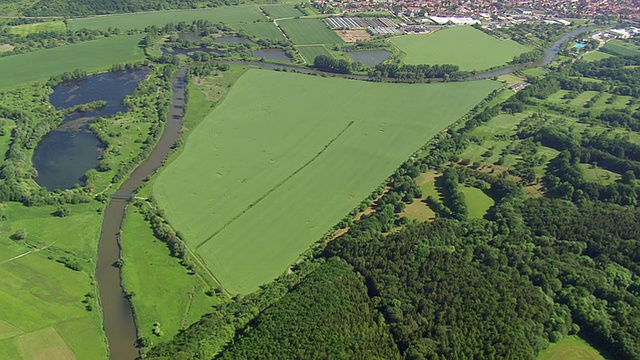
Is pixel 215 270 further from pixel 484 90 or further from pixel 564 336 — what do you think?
pixel 484 90

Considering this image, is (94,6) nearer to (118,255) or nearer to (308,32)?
(308,32)

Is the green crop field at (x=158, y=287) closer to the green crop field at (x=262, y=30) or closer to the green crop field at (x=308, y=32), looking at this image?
the green crop field at (x=262, y=30)

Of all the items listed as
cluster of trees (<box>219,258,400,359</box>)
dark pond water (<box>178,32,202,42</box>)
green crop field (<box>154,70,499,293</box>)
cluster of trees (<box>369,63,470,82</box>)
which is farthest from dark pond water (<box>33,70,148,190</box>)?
cluster of trees (<box>369,63,470,82</box>)

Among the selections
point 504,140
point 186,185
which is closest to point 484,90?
point 504,140

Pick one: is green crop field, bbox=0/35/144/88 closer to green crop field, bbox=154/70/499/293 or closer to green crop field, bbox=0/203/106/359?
green crop field, bbox=154/70/499/293

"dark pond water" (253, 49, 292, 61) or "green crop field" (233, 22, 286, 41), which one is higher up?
"green crop field" (233, 22, 286, 41)

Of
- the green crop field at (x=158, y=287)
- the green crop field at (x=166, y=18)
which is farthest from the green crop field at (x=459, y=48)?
the green crop field at (x=158, y=287)
